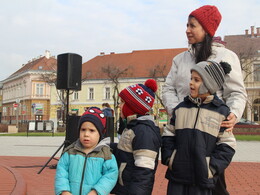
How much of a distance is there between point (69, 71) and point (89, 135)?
5.84 m

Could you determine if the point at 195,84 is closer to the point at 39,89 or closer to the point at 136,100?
the point at 136,100

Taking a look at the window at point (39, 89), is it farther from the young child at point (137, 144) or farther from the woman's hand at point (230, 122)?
the woman's hand at point (230, 122)

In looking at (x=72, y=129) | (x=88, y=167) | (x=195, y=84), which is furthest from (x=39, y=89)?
(x=195, y=84)

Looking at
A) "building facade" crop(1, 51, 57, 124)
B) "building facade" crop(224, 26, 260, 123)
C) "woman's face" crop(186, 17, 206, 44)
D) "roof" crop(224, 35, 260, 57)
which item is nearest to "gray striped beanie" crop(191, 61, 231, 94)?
"woman's face" crop(186, 17, 206, 44)

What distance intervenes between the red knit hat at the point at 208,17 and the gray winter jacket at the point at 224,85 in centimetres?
16

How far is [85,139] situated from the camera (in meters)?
2.78

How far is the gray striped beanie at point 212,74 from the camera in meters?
2.43

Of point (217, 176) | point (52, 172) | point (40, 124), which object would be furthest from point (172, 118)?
point (40, 124)

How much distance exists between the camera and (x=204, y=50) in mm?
2777

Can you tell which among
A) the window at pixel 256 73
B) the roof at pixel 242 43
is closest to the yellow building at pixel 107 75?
the roof at pixel 242 43

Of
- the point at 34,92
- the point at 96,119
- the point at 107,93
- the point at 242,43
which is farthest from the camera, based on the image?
the point at 34,92

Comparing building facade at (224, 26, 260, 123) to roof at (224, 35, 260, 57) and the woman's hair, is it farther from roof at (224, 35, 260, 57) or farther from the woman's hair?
the woman's hair

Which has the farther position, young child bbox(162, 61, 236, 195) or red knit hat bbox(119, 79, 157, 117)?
red knit hat bbox(119, 79, 157, 117)

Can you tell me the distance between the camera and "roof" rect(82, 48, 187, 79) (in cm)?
5447
